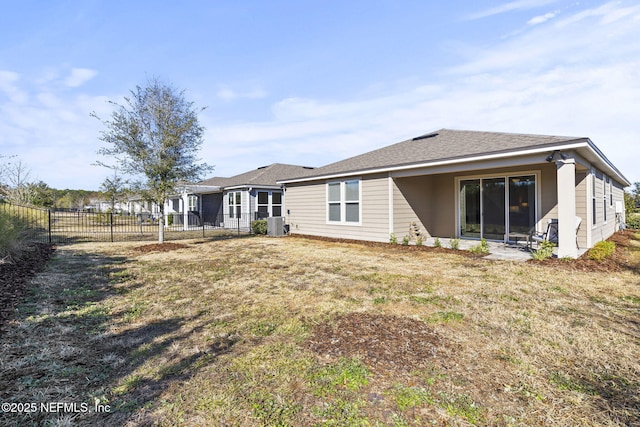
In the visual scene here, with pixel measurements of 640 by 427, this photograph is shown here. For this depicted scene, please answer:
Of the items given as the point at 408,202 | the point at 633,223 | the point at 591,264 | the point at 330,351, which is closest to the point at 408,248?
the point at 408,202

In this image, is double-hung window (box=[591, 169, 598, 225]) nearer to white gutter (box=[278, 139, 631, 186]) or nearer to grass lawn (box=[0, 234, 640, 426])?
white gutter (box=[278, 139, 631, 186])

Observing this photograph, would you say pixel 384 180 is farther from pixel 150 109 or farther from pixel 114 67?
pixel 114 67

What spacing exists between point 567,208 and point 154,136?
13.0 meters

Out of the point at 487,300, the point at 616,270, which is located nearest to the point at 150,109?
the point at 487,300

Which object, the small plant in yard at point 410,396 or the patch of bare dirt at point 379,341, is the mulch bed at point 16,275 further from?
the small plant in yard at point 410,396

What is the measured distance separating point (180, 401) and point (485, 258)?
25.3 ft

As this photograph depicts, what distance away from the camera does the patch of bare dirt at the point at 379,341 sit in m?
2.78

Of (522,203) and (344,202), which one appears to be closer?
(522,203)

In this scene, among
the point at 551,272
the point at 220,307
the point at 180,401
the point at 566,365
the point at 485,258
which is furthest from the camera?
the point at 485,258

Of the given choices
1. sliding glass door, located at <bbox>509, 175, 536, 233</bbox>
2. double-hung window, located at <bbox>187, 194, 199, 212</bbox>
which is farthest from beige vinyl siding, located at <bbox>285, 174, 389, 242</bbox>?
double-hung window, located at <bbox>187, 194, 199, 212</bbox>

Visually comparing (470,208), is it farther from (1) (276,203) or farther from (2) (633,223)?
(2) (633,223)

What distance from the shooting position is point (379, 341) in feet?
10.4

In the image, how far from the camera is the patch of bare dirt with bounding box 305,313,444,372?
2.78 meters

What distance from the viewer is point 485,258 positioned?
7.77 m
